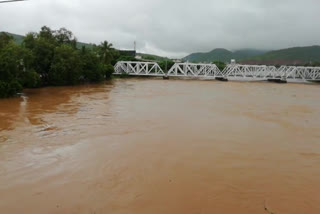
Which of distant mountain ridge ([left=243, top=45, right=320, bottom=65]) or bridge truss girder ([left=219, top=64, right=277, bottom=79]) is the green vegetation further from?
distant mountain ridge ([left=243, top=45, right=320, bottom=65])

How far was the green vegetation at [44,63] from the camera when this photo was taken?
2178cm

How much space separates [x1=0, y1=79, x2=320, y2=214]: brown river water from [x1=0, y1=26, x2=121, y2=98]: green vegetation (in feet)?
28.0

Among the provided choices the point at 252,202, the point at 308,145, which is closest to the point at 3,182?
the point at 252,202

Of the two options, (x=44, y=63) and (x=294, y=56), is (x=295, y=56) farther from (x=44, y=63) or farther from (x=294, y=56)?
(x=44, y=63)

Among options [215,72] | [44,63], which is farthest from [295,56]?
[44,63]

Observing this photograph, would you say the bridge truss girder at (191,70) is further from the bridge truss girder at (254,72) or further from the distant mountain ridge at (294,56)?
the distant mountain ridge at (294,56)

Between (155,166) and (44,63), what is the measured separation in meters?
27.4

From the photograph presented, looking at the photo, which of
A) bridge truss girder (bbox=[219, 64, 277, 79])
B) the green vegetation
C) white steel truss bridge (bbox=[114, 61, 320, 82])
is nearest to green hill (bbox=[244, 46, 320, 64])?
white steel truss bridge (bbox=[114, 61, 320, 82])

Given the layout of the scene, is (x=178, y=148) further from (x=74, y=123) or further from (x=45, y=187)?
(x=74, y=123)

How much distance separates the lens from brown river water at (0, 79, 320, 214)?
593 centimetres

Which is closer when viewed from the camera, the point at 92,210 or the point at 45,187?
the point at 92,210

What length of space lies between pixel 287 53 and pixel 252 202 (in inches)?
6885

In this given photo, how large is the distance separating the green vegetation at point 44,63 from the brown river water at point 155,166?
8.52 meters

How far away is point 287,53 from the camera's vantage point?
160 metres
